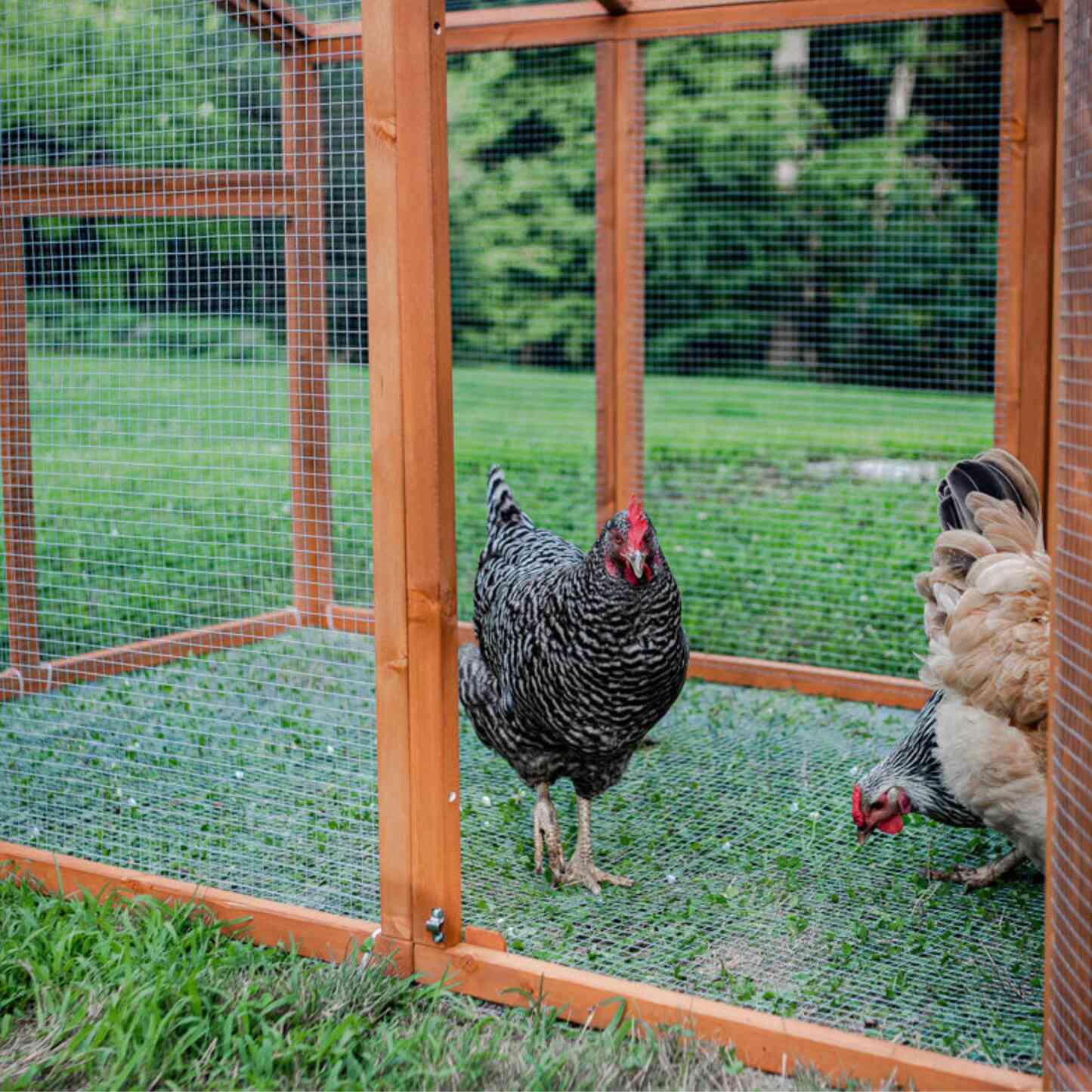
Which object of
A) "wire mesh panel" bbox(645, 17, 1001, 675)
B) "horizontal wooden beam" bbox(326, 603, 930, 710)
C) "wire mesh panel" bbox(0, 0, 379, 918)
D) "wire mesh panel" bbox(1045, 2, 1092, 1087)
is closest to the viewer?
"wire mesh panel" bbox(1045, 2, 1092, 1087)

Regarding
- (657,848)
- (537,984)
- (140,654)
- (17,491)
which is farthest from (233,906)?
(17,491)

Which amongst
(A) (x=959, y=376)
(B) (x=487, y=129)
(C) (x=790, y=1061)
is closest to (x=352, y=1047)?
(C) (x=790, y=1061)

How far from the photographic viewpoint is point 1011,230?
3.95 metres

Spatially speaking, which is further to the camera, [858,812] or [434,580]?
[858,812]

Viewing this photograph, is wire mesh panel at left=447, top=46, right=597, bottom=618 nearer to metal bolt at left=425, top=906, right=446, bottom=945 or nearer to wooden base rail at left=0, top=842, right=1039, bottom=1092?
wooden base rail at left=0, top=842, right=1039, bottom=1092

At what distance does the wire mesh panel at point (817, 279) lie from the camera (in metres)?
7.67

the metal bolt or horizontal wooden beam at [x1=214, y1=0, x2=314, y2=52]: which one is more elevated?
horizontal wooden beam at [x1=214, y1=0, x2=314, y2=52]

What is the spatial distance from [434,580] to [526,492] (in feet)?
16.6

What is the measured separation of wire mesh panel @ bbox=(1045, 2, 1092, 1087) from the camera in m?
1.77

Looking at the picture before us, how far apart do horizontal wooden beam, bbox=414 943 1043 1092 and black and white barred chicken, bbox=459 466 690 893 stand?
24.3 inches

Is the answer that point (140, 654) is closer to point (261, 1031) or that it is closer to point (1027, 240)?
point (261, 1031)

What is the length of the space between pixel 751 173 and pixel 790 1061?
11.6 m

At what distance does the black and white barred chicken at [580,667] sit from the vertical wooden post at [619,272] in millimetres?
Result: 1253

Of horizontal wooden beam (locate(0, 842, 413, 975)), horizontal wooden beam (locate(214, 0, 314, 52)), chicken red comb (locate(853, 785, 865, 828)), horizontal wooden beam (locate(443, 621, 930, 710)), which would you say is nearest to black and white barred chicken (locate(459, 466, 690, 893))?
chicken red comb (locate(853, 785, 865, 828))
